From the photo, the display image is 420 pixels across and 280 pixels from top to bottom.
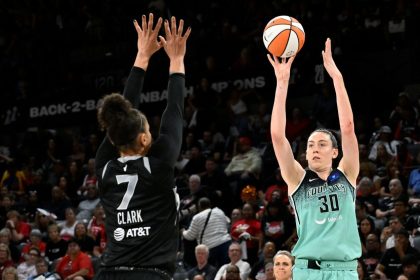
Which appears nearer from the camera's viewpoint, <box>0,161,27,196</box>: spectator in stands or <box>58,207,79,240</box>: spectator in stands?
<box>58,207,79,240</box>: spectator in stands

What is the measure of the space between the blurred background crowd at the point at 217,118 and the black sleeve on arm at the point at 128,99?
327 inches

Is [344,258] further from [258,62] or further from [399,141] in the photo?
[258,62]

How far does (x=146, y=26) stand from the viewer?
6219 mm

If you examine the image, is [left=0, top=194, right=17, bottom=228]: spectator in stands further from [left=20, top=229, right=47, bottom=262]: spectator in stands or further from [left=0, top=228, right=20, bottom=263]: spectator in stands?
[left=20, top=229, right=47, bottom=262]: spectator in stands

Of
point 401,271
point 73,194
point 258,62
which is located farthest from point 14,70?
point 401,271

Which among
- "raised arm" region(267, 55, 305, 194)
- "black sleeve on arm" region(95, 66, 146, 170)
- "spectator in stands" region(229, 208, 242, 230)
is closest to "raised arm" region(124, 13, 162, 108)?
"black sleeve on arm" region(95, 66, 146, 170)

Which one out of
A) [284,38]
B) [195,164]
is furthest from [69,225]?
[284,38]

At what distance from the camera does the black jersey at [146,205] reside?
5.54 metres

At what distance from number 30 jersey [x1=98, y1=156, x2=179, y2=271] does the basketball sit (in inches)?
131

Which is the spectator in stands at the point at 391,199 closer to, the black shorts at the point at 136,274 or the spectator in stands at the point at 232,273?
the spectator in stands at the point at 232,273

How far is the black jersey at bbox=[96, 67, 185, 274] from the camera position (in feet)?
18.2

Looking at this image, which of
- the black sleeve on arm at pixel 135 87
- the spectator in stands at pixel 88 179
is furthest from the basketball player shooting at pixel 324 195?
the spectator in stands at pixel 88 179

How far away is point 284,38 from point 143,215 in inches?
148

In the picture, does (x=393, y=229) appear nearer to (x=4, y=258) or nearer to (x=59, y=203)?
(x=4, y=258)
